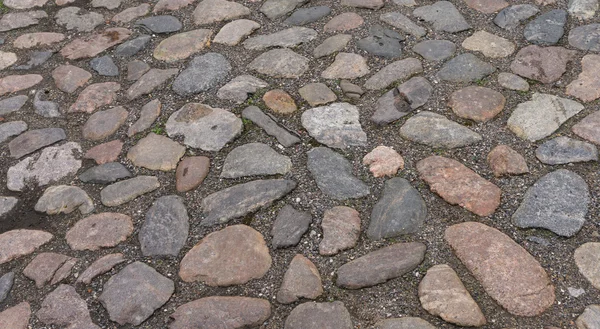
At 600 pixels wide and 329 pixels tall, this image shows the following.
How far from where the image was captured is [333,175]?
2363 millimetres

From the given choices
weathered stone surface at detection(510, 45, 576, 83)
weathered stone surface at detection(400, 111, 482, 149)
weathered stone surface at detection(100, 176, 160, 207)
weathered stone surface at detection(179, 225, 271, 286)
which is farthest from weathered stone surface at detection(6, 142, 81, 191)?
weathered stone surface at detection(510, 45, 576, 83)

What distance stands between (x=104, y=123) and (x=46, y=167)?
345 millimetres

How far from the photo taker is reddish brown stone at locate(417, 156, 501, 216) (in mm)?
2197

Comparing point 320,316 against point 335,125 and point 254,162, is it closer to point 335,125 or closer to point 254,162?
point 254,162

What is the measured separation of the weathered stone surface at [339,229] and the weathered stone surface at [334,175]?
86 mm

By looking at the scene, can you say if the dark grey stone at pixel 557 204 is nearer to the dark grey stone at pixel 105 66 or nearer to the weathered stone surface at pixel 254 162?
the weathered stone surface at pixel 254 162

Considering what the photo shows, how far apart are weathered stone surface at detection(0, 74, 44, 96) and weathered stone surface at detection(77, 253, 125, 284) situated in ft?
4.65

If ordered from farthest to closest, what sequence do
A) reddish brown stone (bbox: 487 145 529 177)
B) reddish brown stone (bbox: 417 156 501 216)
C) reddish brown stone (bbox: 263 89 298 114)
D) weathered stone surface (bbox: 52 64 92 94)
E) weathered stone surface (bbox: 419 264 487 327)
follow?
weathered stone surface (bbox: 52 64 92 94)
reddish brown stone (bbox: 263 89 298 114)
reddish brown stone (bbox: 487 145 529 177)
reddish brown stone (bbox: 417 156 501 216)
weathered stone surface (bbox: 419 264 487 327)

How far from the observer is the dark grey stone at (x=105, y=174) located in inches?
98.7

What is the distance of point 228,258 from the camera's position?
2094 mm

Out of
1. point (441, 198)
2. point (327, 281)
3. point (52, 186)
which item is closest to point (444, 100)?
point (441, 198)

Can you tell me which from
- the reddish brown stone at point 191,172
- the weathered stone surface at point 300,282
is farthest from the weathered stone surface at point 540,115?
the reddish brown stone at point 191,172

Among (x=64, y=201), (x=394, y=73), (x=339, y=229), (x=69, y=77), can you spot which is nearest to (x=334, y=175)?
(x=339, y=229)

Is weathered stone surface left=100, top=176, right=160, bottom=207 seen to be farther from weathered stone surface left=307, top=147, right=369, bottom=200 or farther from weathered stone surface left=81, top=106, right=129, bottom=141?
weathered stone surface left=307, top=147, right=369, bottom=200
